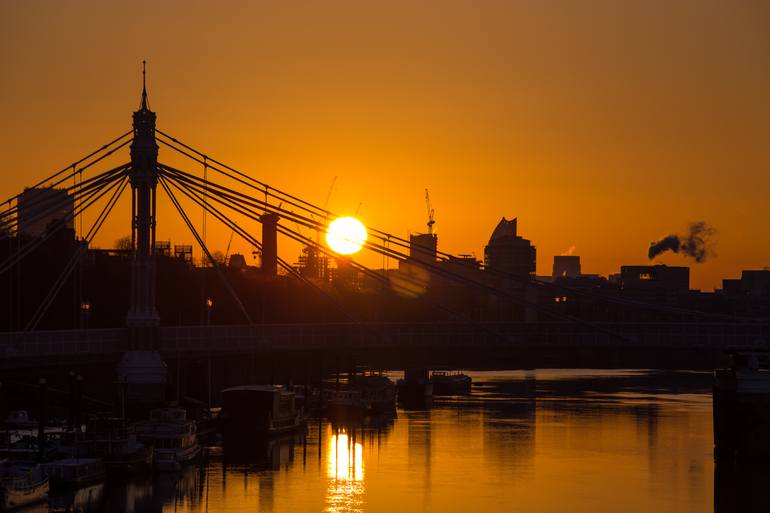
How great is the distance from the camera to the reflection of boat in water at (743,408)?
12094 centimetres

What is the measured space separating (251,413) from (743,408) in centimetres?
3500

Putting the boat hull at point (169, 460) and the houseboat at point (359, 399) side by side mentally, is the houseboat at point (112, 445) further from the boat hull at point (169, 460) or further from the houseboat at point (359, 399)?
the houseboat at point (359, 399)

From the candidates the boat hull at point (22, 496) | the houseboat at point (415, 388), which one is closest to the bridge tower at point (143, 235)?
the boat hull at point (22, 496)

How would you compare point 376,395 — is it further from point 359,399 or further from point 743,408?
point 743,408

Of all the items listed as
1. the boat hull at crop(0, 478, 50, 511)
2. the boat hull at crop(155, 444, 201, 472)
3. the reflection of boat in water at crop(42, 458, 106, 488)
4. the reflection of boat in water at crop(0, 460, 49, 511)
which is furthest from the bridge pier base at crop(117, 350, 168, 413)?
the boat hull at crop(0, 478, 50, 511)

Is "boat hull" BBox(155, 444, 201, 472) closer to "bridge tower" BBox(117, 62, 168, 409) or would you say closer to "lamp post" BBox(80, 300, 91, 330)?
"bridge tower" BBox(117, 62, 168, 409)

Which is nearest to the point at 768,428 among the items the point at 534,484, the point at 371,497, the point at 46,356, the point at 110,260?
the point at 534,484

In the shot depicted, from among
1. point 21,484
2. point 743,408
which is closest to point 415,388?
point 743,408

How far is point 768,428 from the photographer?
4823 inches

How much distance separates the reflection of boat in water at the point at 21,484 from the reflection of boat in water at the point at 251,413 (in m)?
31.8

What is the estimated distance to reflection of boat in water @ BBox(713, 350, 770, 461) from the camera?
397 ft

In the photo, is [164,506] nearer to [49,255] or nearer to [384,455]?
[384,455]

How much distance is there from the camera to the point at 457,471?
105875 millimetres

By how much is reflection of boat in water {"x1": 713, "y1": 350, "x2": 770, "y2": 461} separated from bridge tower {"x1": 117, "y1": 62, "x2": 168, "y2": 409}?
3993 cm
